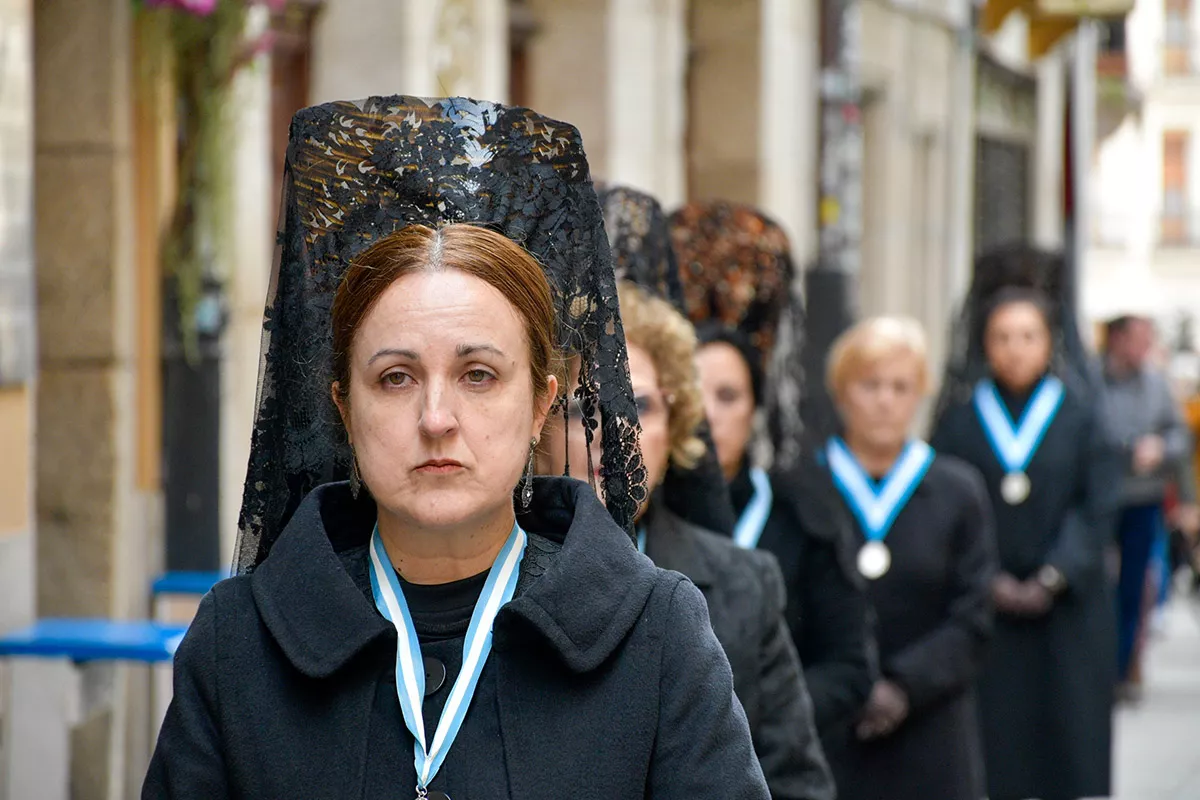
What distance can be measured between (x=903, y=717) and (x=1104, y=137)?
40.2 metres

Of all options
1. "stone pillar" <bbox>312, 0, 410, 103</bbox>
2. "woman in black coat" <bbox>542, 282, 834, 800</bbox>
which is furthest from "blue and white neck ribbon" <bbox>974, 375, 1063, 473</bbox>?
"woman in black coat" <bbox>542, 282, 834, 800</bbox>

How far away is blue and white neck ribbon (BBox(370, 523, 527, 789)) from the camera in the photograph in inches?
105

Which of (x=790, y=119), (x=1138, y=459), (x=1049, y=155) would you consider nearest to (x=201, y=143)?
(x=1138, y=459)

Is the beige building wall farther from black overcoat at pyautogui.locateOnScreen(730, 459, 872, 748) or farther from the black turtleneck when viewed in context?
the black turtleneck

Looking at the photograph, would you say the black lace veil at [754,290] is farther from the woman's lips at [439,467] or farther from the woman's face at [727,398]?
the woman's lips at [439,467]

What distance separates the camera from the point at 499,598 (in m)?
2.75

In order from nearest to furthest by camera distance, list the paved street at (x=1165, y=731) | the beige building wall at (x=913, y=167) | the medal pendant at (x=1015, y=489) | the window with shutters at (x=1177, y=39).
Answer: the medal pendant at (x=1015, y=489), the paved street at (x=1165, y=731), the beige building wall at (x=913, y=167), the window with shutters at (x=1177, y=39)

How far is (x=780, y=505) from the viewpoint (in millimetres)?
5793

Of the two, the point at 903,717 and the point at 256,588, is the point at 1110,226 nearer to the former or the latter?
the point at 903,717

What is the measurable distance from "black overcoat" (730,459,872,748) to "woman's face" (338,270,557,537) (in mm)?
2949

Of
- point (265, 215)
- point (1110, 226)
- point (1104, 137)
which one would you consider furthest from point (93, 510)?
point (1110, 226)

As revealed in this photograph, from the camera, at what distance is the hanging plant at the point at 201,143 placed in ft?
25.1

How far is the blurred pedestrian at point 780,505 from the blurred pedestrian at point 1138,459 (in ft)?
21.8

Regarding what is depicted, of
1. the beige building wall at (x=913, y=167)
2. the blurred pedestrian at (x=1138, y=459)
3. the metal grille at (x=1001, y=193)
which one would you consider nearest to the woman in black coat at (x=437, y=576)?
the blurred pedestrian at (x=1138, y=459)
